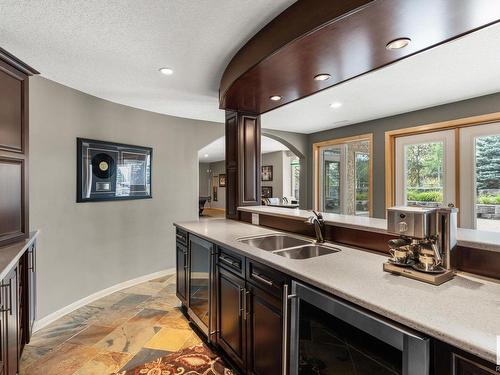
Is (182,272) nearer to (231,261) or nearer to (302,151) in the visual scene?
(231,261)

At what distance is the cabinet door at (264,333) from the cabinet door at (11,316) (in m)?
1.40

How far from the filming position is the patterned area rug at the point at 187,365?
200 cm

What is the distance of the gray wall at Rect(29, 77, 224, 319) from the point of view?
270cm

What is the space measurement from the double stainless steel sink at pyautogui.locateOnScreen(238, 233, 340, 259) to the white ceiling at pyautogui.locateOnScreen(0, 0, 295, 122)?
1.54m

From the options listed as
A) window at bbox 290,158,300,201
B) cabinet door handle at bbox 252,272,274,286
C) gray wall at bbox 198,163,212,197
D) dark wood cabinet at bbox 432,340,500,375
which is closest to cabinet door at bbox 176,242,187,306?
cabinet door handle at bbox 252,272,274,286

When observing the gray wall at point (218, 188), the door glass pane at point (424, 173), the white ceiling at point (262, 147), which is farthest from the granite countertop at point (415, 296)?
the gray wall at point (218, 188)

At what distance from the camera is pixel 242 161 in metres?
3.35

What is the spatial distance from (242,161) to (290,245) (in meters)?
1.36

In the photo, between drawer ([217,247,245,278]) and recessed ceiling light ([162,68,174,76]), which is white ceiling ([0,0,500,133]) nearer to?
recessed ceiling light ([162,68,174,76])

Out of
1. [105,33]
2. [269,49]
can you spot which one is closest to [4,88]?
[105,33]

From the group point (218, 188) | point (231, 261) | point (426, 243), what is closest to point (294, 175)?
point (218, 188)

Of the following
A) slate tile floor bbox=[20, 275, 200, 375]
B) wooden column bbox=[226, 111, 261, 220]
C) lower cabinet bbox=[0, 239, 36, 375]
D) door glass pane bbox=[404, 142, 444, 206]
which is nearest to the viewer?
lower cabinet bbox=[0, 239, 36, 375]

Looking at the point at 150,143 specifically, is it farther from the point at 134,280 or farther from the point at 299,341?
the point at 299,341

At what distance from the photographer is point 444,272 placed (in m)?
1.26
